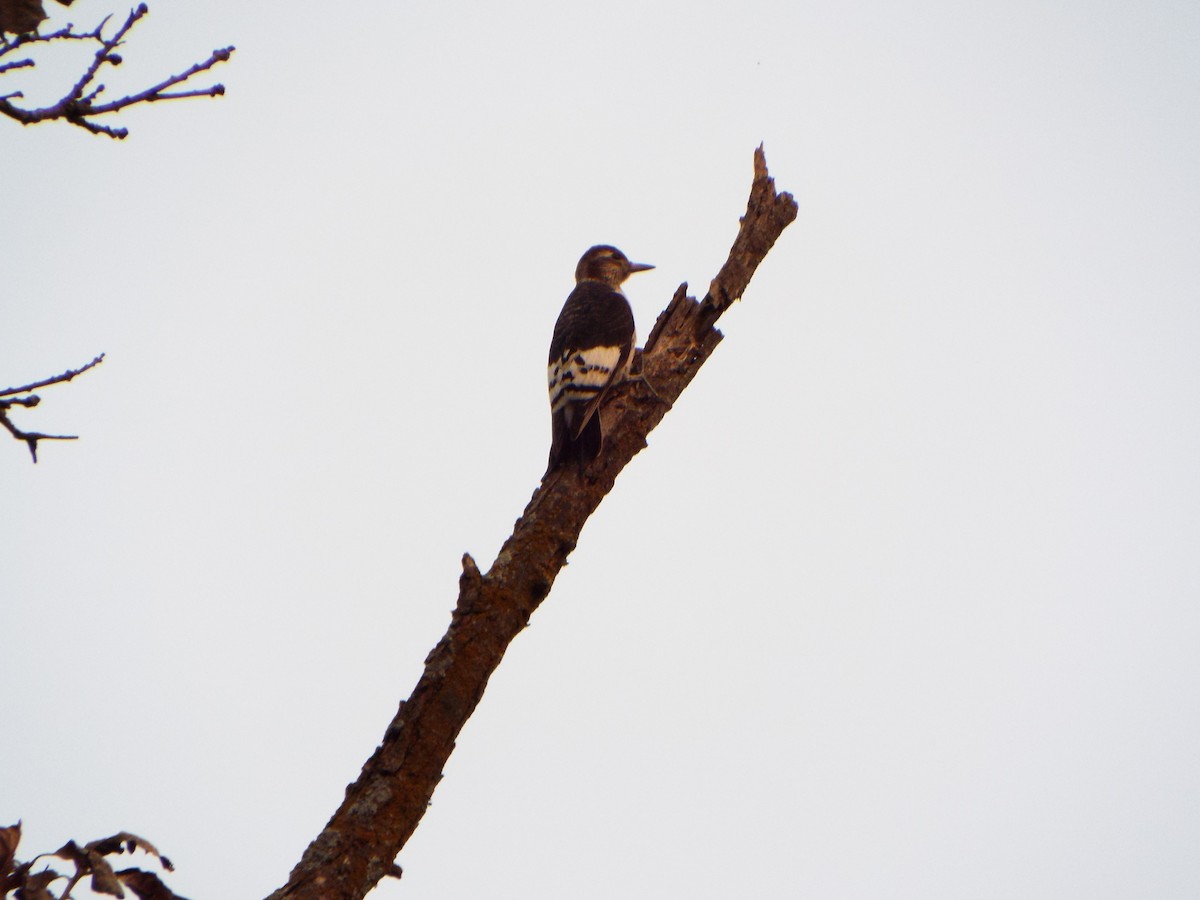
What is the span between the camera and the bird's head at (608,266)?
7344 mm

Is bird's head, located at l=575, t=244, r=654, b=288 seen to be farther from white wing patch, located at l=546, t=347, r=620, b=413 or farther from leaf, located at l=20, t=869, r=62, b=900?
leaf, located at l=20, t=869, r=62, b=900

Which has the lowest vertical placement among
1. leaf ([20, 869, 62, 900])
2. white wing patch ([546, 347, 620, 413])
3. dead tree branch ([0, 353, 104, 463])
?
leaf ([20, 869, 62, 900])

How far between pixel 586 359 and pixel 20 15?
11.0 feet

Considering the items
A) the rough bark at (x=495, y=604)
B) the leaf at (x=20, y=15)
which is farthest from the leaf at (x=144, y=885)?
the leaf at (x=20, y=15)

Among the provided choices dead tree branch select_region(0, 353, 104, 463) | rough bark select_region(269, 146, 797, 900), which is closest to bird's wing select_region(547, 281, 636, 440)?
rough bark select_region(269, 146, 797, 900)

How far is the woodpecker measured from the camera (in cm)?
388

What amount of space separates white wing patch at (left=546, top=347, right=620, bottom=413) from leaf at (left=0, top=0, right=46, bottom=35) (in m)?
2.76

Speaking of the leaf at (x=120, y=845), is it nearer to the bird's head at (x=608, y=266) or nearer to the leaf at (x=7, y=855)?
the leaf at (x=7, y=855)

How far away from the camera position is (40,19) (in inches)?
73.3

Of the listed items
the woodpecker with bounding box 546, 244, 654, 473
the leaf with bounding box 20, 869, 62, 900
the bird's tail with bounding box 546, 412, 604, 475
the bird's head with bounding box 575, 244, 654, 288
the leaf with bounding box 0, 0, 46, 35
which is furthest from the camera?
the bird's head with bounding box 575, 244, 654, 288

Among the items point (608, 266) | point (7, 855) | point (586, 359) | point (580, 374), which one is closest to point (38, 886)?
point (7, 855)

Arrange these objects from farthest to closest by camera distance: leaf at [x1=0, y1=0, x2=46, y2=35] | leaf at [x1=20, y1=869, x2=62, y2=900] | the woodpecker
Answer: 1. the woodpecker
2. leaf at [x1=0, y1=0, x2=46, y2=35]
3. leaf at [x1=20, y1=869, x2=62, y2=900]

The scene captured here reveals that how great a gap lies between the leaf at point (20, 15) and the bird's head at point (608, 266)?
5.51m

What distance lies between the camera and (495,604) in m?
2.88
